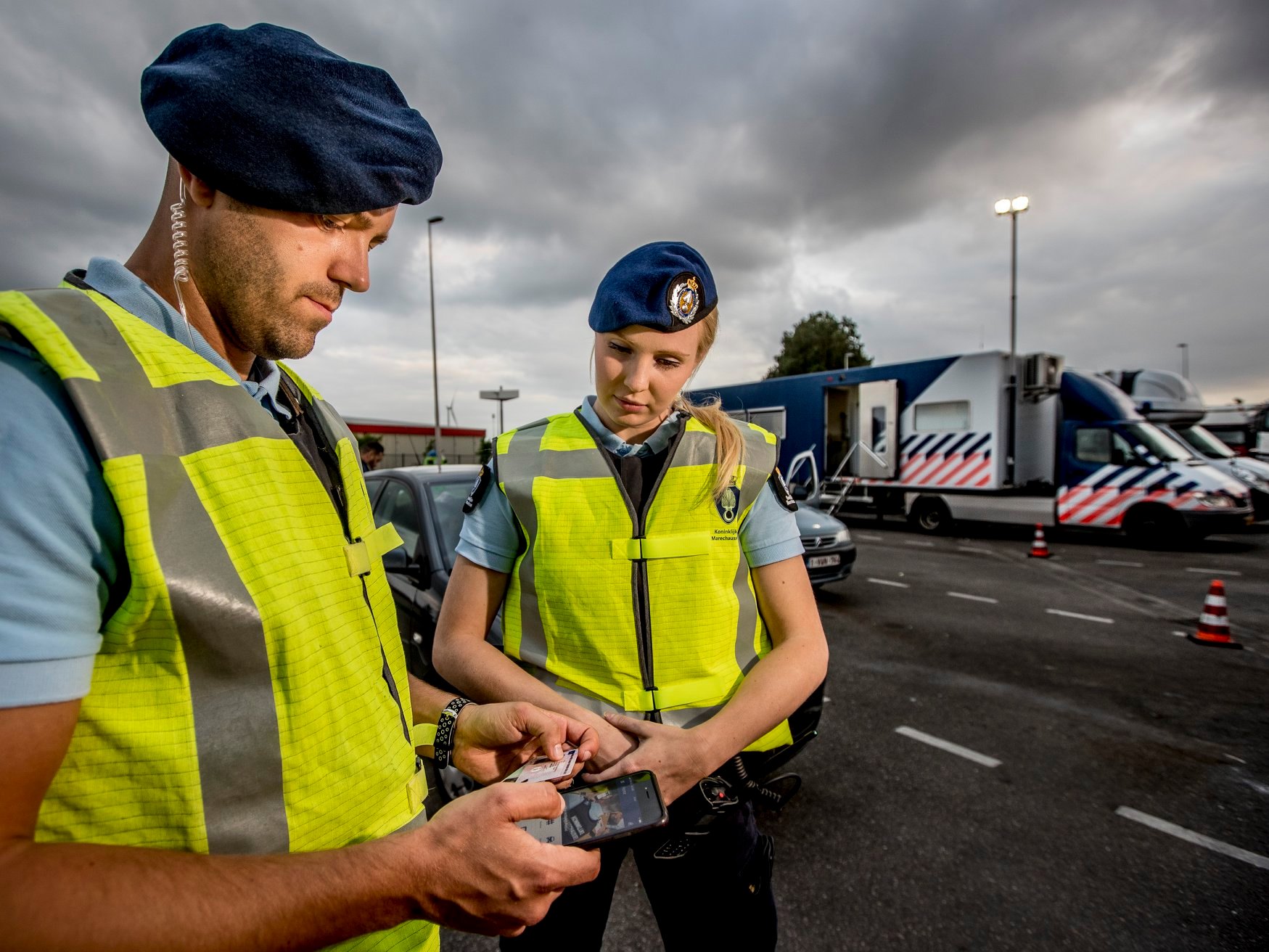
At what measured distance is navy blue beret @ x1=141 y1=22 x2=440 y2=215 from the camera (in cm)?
86

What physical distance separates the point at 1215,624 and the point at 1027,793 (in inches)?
155

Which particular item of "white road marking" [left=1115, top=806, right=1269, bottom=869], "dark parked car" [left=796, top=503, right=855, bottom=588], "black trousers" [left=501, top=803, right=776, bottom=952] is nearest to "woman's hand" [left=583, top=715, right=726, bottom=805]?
"black trousers" [left=501, top=803, right=776, bottom=952]

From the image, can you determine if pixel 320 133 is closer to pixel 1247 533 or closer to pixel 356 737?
pixel 356 737

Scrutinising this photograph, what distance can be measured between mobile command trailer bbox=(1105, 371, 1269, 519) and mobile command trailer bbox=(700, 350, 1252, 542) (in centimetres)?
103

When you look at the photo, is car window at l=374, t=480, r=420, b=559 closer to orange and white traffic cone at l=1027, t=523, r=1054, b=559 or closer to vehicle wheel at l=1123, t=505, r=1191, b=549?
orange and white traffic cone at l=1027, t=523, r=1054, b=559

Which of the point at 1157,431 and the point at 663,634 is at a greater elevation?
the point at 1157,431

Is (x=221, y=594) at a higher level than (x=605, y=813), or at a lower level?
higher

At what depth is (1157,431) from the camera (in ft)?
34.1

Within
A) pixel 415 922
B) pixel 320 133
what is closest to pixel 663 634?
pixel 415 922

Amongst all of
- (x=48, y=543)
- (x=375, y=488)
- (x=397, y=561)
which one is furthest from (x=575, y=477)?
(x=375, y=488)

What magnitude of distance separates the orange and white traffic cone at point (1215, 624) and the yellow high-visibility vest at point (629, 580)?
20.4 ft

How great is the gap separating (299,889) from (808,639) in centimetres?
119

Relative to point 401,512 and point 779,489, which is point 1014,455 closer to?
point 401,512

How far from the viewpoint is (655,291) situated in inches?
59.6
